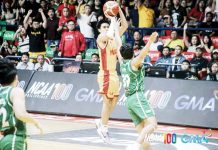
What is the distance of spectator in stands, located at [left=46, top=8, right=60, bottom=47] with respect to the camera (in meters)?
19.4

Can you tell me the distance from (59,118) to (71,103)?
0.70 metres

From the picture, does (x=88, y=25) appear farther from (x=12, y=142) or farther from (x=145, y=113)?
(x=12, y=142)

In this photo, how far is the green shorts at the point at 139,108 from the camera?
9391 mm

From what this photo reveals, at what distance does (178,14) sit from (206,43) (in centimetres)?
194

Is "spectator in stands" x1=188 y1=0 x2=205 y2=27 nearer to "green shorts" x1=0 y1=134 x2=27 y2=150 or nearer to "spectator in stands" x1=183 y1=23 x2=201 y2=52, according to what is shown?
"spectator in stands" x1=183 y1=23 x2=201 y2=52

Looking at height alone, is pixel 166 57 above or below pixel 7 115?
below

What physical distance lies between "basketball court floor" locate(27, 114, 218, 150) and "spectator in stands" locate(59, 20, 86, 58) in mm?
3056

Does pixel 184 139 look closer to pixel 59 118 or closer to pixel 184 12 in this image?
pixel 59 118

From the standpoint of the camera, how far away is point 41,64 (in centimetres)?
1780

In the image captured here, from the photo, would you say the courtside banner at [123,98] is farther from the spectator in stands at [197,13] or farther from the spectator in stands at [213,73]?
the spectator in stands at [197,13]

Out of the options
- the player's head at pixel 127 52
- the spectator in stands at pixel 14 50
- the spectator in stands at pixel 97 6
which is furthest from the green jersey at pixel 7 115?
the spectator in stands at pixel 14 50

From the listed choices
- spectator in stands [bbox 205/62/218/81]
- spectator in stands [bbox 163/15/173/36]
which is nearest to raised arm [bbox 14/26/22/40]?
spectator in stands [bbox 163/15/173/36]

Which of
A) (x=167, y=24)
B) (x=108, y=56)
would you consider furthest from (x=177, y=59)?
(x=108, y=56)

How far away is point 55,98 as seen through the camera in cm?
1650
